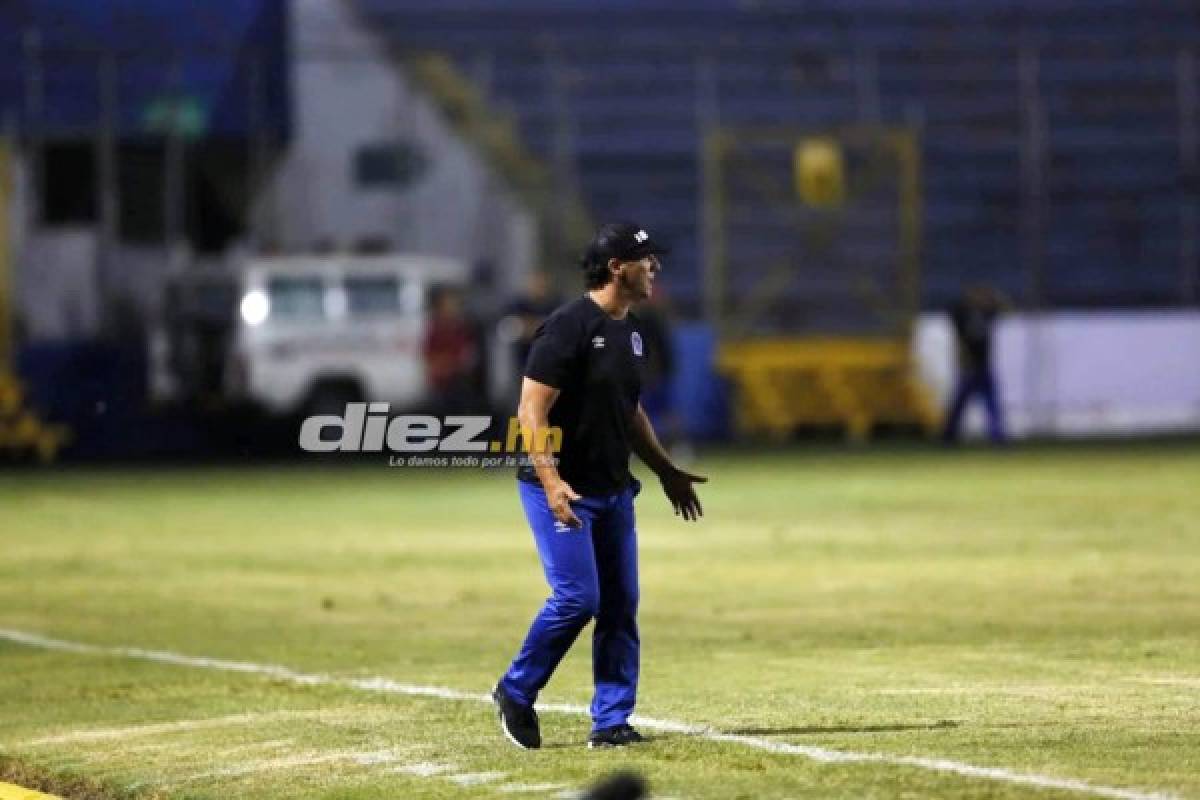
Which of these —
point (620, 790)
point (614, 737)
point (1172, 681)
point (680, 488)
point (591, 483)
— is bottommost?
point (1172, 681)

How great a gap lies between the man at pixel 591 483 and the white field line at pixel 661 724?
0.46 meters

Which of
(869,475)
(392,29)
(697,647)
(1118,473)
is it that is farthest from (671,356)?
(697,647)

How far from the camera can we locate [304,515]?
2256 centimetres

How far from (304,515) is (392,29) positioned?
17.3 meters

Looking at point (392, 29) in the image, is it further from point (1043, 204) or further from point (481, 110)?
point (1043, 204)

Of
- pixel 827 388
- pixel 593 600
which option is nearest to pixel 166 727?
pixel 593 600

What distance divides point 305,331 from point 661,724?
888 inches

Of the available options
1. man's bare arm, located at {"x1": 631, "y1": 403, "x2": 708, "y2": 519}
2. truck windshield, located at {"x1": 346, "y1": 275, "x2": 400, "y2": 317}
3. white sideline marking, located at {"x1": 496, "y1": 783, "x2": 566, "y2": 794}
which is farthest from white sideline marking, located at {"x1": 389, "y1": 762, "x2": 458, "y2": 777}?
truck windshield, located at {"x1": 346, "y1": 275, "x2": 400, "y2": 317}

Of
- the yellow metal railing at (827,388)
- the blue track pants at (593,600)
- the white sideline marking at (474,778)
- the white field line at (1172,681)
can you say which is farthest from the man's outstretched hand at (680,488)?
the yellow metal railing at (827,388)

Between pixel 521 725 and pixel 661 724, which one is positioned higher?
pixel 521 725

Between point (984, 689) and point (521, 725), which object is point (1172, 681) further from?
point (521, 725)

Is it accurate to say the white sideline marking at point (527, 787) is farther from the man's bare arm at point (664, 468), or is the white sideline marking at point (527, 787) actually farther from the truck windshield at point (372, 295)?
the truck windshield at point (372, 295)

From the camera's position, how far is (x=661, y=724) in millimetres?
10125

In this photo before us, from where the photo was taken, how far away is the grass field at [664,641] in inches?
361
